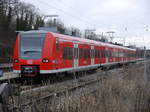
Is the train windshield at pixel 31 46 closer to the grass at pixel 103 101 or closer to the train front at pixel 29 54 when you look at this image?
the train front at pixel 29 54

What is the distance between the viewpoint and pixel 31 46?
41.0 feet

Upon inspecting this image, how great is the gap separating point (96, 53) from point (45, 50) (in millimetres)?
8508

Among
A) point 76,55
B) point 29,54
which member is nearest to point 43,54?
point 29,54

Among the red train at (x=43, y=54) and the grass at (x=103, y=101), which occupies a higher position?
the red train at (x=43, y=54)

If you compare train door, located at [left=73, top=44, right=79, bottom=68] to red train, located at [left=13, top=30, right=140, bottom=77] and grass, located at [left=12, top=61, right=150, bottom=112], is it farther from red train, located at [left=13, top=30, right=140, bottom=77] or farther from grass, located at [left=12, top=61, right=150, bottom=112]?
grass, located at [left=12, top=61, right=150, bottom=112]

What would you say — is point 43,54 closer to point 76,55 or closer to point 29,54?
point 29,54

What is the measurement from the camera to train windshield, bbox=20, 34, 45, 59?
12.3 meters

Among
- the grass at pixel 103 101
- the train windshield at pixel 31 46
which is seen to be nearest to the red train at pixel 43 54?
the train windshield at pixel 31 46

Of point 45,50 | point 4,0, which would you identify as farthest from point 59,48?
point 4,0

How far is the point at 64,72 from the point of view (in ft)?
45.5

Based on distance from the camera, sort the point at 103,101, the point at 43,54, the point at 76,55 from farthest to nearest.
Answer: the point at 76,55 < the point at 43,54 < the point at 103,101

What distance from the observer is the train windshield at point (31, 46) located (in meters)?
12.3

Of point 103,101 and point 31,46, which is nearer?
point 103,101

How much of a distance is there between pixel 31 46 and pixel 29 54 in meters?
0.43
